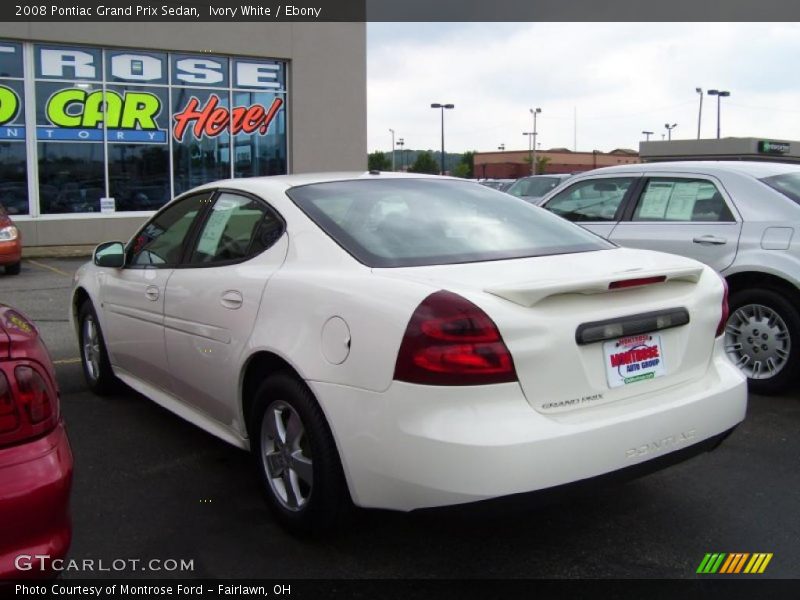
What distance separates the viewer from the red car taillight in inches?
89.4

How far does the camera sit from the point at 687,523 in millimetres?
3428

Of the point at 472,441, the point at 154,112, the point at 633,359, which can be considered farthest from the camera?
the point at 154,112

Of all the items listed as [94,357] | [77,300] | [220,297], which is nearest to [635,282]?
[220,297]

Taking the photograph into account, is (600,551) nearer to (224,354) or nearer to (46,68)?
(224,354)

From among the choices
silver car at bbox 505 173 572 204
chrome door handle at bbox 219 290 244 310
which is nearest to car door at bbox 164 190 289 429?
chrome door handle at bbox 219 290 244 310

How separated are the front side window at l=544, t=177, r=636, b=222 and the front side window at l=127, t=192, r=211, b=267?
125 inches

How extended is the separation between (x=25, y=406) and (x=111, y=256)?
258 cm

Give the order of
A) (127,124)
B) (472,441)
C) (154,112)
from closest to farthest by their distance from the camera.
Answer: (472,441) → (127,124) → (154,112)

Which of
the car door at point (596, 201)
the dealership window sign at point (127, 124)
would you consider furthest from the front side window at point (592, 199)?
the dealership window sign at point (127, 124)

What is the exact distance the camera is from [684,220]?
5996 mm

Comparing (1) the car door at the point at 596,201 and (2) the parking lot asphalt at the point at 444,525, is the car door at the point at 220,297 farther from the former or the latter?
(1) the car door at the point at 596,201

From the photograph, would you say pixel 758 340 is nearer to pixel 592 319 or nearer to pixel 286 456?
pixel 592 319

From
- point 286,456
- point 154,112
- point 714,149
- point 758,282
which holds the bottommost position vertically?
point 286,456

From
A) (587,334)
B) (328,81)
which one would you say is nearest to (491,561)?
(587,334)
